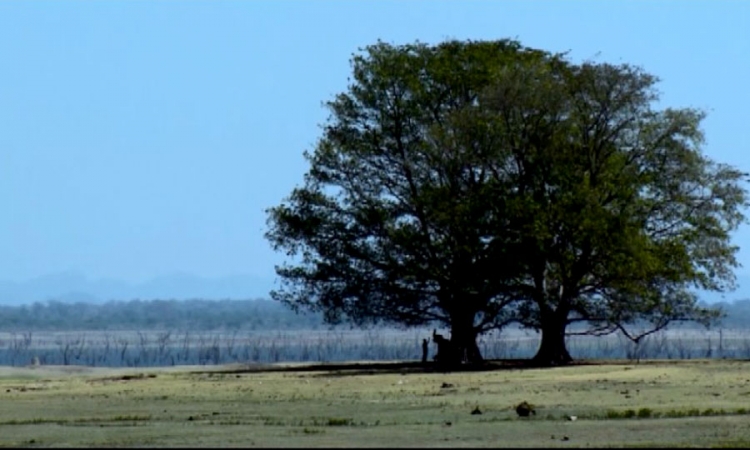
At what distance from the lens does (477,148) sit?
192 ft

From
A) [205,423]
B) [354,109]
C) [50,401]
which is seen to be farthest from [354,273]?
[205,423]

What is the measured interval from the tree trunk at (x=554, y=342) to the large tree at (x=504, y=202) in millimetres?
77

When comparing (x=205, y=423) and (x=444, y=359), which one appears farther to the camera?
(x=444, y=359)

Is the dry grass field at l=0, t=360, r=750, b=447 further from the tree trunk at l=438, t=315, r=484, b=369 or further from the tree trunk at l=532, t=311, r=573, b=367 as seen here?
the tree trunk at l=438, t=315, r=484, b=369

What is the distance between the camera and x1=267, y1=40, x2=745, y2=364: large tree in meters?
57.7

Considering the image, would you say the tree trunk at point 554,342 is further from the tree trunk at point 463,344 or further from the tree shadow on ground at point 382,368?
the tree trunk at point 463,344

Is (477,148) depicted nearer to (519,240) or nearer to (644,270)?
(519,240)

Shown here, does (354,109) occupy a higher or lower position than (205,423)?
higher

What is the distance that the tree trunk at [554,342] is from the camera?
59.1m

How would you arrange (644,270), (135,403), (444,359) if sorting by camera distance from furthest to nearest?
1. (444,359)
2. (644,270)
3. (135,403)

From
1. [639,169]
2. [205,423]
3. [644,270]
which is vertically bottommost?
[205,423]

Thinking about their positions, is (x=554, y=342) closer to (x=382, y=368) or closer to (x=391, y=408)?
(x=382, y=368)

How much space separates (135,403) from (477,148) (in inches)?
881

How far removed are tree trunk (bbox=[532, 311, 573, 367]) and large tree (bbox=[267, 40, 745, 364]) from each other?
0.25ft
